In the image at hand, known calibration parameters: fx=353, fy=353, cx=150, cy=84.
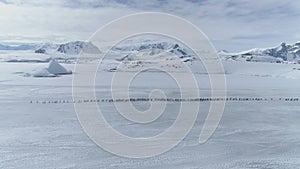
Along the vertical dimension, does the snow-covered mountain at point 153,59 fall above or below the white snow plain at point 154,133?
above

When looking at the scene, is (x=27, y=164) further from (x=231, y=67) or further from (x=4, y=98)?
(x=231, y=67)

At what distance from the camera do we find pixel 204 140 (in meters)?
5.85

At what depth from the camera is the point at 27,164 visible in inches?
174

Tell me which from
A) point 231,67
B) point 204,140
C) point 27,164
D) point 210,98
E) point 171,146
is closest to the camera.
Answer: point 27,164

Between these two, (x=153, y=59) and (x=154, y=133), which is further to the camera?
(x=153, y=59)

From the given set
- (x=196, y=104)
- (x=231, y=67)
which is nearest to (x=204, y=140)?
(x=196, y=104)

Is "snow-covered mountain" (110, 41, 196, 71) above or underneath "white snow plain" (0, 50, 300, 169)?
above

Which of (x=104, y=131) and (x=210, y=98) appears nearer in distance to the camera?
(x=104, y=131)

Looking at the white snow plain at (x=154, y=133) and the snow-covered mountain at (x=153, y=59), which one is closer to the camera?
the white snow plain at (x=154, y=133)

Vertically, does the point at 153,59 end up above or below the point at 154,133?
above

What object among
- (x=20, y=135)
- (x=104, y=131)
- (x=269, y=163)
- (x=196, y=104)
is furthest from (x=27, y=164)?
(x=196, y=104)

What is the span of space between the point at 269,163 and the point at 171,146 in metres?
1.46

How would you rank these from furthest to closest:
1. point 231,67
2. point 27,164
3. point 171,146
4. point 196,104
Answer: point 231,67
point 196,104
point 171,146
point 27,164

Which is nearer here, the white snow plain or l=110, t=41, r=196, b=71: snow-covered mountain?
the white snow plain
